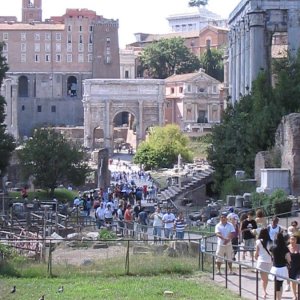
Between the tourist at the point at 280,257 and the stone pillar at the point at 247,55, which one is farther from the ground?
the stone pillar at the point at 247,55

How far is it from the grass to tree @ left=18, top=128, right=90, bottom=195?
30681 millimetres

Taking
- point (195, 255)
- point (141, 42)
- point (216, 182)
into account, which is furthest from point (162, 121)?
point (195, 255)

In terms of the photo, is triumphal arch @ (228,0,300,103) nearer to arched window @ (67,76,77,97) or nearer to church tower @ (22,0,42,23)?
arched window @ (67,76,77,97)

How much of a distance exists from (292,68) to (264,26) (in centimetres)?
Answer: 1221

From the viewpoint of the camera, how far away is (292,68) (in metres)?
46.2

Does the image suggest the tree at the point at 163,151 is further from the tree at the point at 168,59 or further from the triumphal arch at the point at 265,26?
the tree at the point at 168,59

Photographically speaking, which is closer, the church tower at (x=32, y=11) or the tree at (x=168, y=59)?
the tree at (x=168, y=59)

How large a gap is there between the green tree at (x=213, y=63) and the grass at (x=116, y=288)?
130737mm

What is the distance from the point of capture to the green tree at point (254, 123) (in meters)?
43.3

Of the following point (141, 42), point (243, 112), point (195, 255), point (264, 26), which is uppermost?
point (141, 42)

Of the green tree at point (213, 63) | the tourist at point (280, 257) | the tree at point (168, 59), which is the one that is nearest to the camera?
the tourist at point (280, 257)

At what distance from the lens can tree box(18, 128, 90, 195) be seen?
51.8m

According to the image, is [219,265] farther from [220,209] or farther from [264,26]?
[264,26]

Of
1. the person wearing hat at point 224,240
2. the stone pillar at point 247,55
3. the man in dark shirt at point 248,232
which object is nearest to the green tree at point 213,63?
the stone pillar at point 247,55
